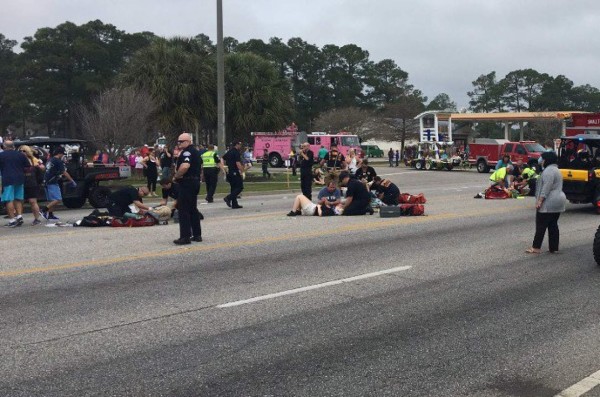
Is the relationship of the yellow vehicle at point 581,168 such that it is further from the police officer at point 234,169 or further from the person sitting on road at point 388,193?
the police officer at point 234,169

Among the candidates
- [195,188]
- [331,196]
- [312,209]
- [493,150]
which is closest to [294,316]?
[195,188]

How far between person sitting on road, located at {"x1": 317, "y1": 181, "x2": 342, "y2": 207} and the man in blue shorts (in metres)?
6.67

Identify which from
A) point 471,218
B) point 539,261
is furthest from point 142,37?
point 539,261

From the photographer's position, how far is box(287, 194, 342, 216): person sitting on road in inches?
614

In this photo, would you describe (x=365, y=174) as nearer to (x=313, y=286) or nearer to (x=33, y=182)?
(x=33, y=182)

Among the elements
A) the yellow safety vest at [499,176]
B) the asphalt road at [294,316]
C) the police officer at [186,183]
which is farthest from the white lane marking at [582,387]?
the yellow safety vest at [499,176]

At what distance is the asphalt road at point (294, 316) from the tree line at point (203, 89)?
24.7 m

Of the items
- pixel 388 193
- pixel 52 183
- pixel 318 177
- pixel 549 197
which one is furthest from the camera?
pixel 318 177

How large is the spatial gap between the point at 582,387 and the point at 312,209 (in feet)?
35.7

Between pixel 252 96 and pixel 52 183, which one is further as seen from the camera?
pixel 252 96

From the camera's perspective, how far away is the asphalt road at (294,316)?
5082mm

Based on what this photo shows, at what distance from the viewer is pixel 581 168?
683 inches

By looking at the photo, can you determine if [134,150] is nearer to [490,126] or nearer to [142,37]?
[142,37]

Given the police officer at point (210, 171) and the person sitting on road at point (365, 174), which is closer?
the person sitting on road at point (365, 174)
